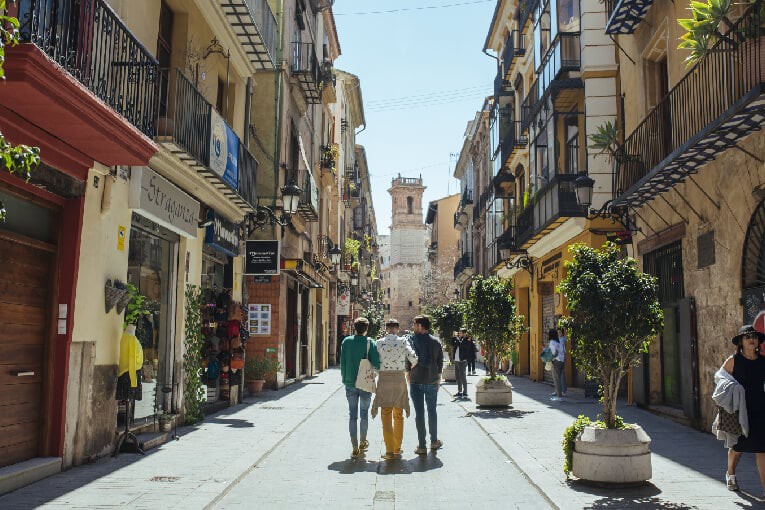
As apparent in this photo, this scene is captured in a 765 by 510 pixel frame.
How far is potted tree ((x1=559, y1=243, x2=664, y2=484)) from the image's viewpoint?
24.5 ft

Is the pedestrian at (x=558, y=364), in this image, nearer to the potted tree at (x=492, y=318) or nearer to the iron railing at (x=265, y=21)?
the potted tree at (x=492, y=318)

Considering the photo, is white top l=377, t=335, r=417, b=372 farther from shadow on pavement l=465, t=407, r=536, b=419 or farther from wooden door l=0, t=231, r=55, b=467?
shadow on pavement l=465, t=407, r=536, b=419

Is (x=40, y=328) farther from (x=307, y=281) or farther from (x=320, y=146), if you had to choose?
(x=320, y=146)

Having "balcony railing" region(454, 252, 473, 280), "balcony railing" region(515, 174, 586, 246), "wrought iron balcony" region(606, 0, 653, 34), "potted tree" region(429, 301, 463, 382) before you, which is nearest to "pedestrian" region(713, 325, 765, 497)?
"wrought iron balcony" region(606, 0, 653, 34)

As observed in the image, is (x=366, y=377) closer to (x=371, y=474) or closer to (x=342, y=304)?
(x=371, y=474)

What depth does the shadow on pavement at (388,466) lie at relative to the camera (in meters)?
8.55

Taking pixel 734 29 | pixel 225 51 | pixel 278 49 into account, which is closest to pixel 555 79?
pixel 278 49

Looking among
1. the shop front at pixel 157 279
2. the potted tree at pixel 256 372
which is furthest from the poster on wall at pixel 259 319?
the shop front at pixel 157 279

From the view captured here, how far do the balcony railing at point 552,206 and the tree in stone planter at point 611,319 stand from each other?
33.9 feet

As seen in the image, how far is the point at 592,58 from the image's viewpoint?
60.2ft

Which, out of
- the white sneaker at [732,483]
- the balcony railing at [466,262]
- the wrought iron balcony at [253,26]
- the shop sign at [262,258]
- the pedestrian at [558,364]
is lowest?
the white sneaker at [732,483]

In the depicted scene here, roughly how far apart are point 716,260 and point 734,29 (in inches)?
152

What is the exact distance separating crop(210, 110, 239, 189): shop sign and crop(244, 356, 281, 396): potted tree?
6.66m

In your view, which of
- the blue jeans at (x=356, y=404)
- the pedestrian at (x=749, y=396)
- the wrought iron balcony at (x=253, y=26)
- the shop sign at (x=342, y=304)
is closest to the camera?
the pedestrian at (x=749, y=396)
